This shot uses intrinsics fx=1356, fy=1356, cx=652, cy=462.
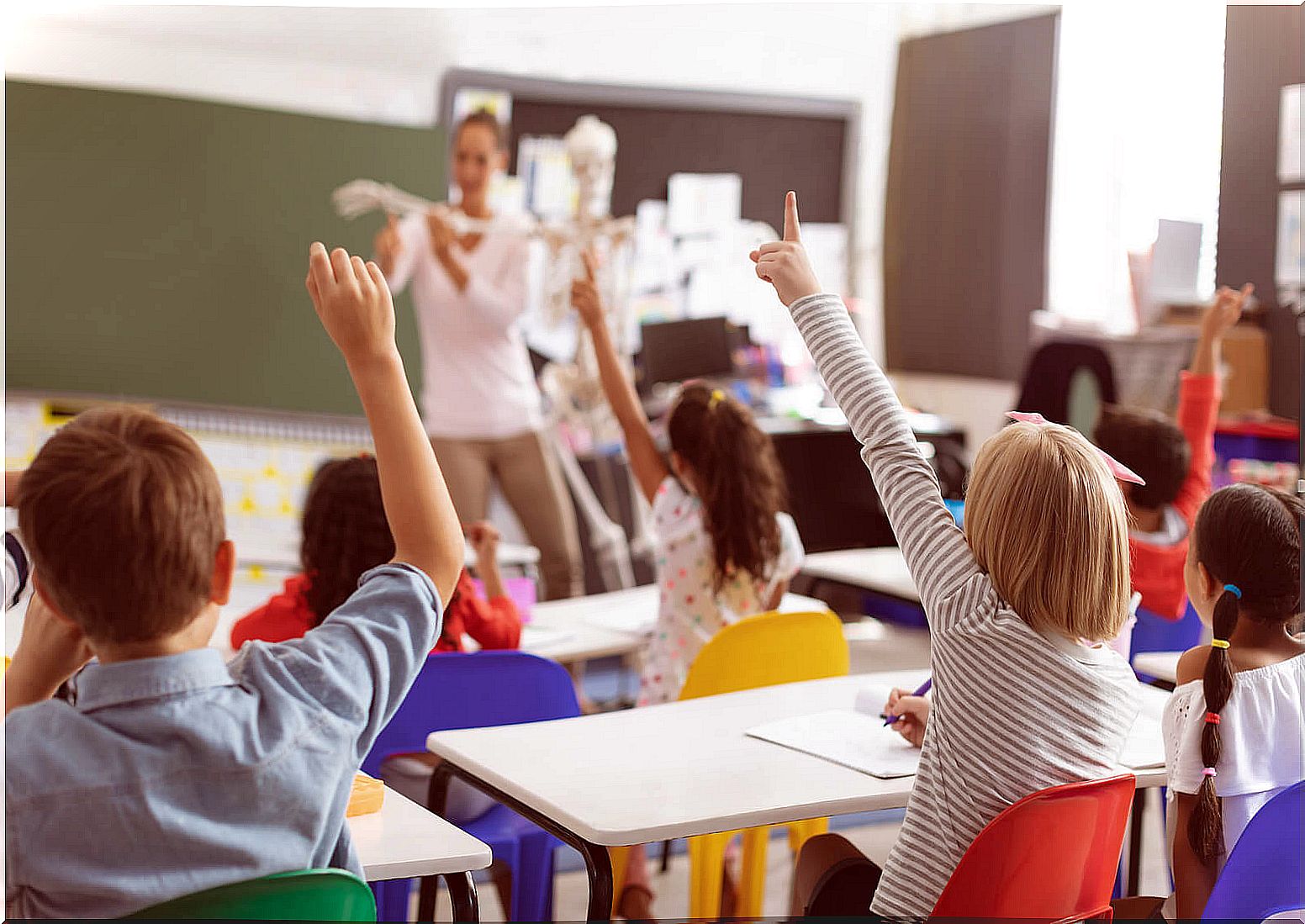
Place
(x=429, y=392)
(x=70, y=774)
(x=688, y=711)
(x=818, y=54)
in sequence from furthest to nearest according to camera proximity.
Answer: (x=818, y=54) → (x=429, y=392) → (x=688, y=711) → (x=70, y=774)

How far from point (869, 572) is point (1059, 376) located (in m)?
1.87

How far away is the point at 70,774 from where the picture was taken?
1036mm

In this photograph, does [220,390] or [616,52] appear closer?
[220,390]

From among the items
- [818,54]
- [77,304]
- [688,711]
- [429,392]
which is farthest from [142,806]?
[818,54]

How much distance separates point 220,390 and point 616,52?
2.03 metres

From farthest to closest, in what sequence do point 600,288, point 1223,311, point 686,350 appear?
point 600,288, point 686,350, point 1223,311

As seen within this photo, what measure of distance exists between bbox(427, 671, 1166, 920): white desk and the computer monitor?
8.44 ft

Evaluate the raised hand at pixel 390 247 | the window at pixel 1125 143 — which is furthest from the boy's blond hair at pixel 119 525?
the window at pixel 1125 143

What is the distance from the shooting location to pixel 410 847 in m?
1.46

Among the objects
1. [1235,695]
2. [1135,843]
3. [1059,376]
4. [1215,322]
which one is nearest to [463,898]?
[1235,695]

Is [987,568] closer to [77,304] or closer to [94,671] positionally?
[94,671]

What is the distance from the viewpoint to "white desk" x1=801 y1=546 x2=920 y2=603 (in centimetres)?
335

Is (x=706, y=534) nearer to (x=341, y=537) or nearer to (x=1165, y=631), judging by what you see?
(x=341, y=537)

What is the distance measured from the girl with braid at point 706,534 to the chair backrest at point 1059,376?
2.57m
